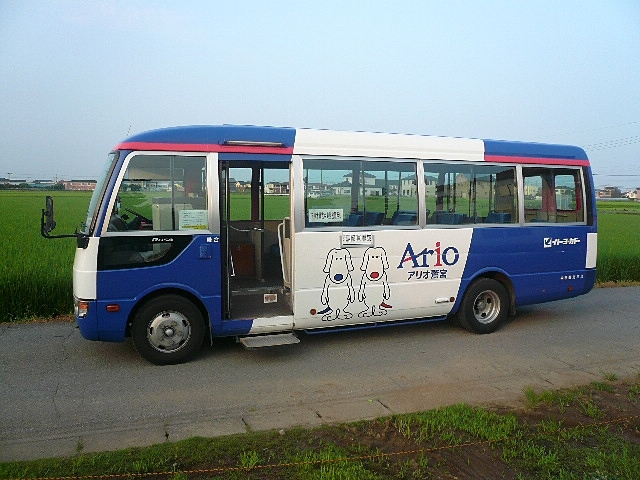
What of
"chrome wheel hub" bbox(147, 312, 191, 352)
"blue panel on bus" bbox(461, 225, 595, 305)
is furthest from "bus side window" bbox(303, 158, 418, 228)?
"chrome wheel hub" bbox(147, 312, 191, 352)

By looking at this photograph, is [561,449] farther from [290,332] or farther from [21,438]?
[21,438]

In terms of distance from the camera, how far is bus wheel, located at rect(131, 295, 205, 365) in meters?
6.32

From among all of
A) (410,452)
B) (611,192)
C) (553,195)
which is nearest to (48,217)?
(410,452)

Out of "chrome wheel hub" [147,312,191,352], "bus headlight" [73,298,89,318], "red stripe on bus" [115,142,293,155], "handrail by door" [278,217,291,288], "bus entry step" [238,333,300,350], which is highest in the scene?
"red stripe on bus" [115,142,293,155]

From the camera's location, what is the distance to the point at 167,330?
643 centimetres

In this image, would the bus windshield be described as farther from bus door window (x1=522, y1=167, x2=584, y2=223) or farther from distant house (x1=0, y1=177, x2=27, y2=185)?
distant house (x1=0, y1=177, x2=27, y2=185)

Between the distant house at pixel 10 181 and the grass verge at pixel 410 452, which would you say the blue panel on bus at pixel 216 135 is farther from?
the distant house at pixel 10 181

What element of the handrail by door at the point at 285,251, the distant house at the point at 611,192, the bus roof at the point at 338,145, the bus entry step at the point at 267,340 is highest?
the distant house at the point at 611,192

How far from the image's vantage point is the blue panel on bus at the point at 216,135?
6.31 meters

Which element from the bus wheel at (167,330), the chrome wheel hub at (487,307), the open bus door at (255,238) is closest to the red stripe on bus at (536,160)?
the chrome wheel hub at (487,307)

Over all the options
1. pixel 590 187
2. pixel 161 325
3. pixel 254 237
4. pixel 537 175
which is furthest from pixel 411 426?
pixel 590 187

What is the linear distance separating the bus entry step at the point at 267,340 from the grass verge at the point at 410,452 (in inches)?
75.6

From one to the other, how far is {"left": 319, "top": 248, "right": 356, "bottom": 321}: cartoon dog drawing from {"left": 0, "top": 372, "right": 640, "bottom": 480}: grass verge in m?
2.28

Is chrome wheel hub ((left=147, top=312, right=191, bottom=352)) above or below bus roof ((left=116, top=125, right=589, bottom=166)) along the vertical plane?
below
